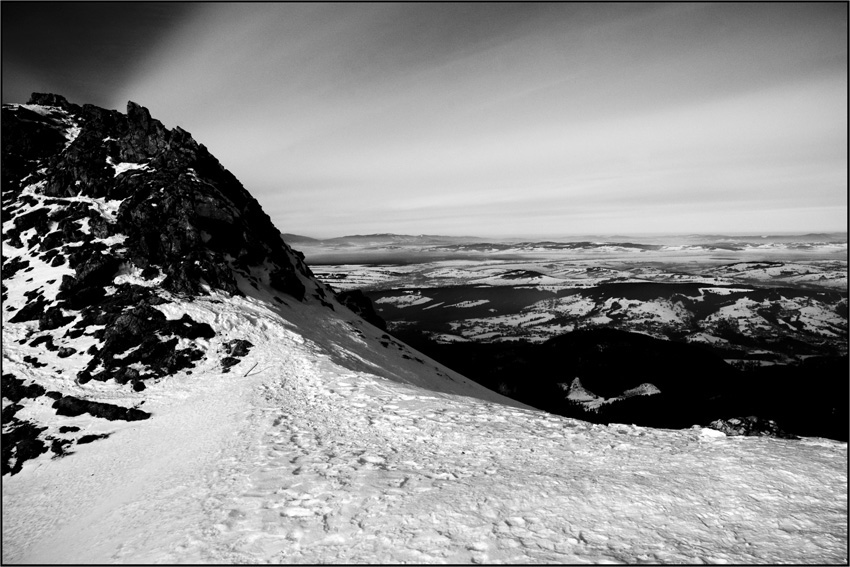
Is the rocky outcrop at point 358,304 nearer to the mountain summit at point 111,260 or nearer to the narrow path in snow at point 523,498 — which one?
the mountain summit at point 111,260

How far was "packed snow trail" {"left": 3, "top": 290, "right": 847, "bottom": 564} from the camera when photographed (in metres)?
8.59

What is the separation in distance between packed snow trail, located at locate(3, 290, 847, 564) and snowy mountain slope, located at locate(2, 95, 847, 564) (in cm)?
7

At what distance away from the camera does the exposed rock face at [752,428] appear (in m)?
14.5

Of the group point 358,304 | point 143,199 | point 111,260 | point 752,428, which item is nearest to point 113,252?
point 111,260

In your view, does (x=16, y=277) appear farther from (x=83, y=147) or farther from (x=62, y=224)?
(x=83, y=147)

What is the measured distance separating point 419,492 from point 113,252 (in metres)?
41.9

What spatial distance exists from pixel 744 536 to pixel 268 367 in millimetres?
25400

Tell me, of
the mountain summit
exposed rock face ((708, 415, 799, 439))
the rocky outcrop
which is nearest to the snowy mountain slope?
the mountain summit

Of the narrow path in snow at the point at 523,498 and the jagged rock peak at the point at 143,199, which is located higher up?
the jagged rock peak at the point at 143,199

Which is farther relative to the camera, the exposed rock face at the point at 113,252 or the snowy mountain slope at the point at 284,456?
the exposed rock face at the point at 113,252

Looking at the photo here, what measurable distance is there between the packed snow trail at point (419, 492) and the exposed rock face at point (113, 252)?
8.11 meters

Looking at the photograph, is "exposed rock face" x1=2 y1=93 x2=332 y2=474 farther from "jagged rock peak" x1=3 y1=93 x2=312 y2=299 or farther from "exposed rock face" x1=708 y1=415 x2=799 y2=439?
"exposed rock face" x1=708 y1=415 x2=799 y2=439

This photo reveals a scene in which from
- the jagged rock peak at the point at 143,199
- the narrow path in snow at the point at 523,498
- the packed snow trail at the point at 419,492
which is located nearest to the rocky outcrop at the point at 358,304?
the jagged rock peak at the point at 143,199

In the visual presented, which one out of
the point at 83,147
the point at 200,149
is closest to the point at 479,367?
the point at 200,149
